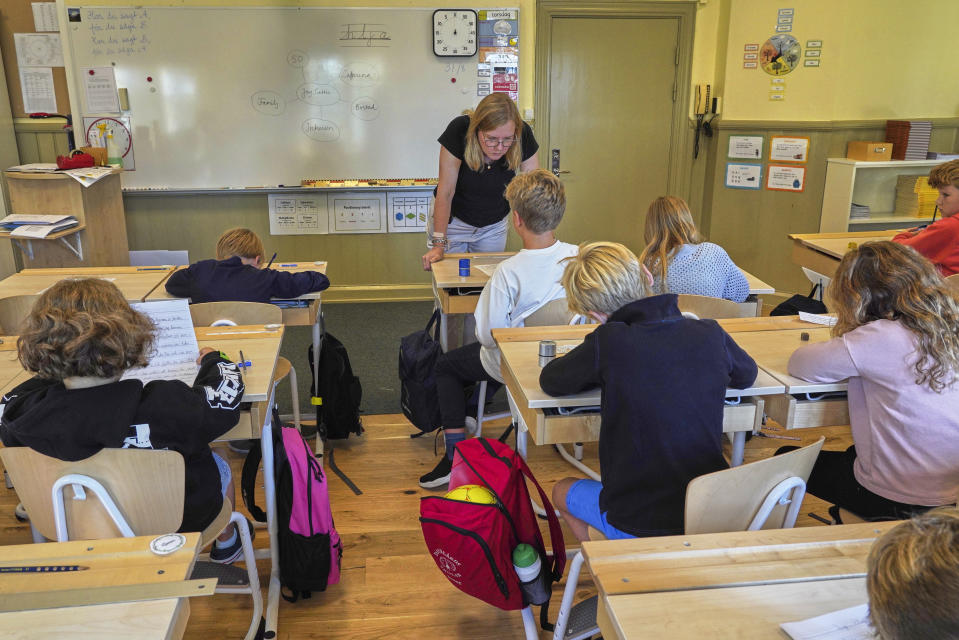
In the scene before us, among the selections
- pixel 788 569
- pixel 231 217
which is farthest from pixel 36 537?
pixel 231 217

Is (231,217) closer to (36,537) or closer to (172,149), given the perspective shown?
(172,149)

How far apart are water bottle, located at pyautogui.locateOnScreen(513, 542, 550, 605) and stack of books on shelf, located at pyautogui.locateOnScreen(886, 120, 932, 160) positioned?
4.31 metres

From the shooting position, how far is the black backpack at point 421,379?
326 cm

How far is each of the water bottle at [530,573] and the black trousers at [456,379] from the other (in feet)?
3.54

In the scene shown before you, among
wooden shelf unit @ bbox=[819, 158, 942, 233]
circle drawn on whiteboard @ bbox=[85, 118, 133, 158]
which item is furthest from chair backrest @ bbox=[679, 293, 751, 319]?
circle drawn on whiteboard @ bbox=[85, 118, 133, 158]

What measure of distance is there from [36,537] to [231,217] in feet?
12.9

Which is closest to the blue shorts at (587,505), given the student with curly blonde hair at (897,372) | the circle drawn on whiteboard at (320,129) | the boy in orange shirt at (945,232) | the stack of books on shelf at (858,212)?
the student with curly blonde hair at (897,372)

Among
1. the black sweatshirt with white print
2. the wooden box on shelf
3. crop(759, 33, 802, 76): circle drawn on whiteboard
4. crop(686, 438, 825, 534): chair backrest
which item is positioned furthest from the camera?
crop(759, 33, 802, 76): circle drawn on whiteboard

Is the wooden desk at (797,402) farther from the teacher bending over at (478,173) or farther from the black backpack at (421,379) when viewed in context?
the teacher bending over at (478,173)

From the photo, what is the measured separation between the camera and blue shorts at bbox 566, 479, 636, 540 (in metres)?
1.93

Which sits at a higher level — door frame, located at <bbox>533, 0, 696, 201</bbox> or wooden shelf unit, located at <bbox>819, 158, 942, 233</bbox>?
door frame, located at <bbox>533, 0, 696, 201</bbox>

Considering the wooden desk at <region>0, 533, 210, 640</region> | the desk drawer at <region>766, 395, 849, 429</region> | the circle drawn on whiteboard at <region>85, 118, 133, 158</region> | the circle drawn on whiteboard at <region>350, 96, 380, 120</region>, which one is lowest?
the desk drawer at <region>766, 395, 849, 429</region>

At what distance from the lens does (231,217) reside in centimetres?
568

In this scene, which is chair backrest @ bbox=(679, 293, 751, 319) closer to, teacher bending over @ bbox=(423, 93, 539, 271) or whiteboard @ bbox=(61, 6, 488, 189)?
teacher bending over @ bbox=(423, 93, 539, 271)
